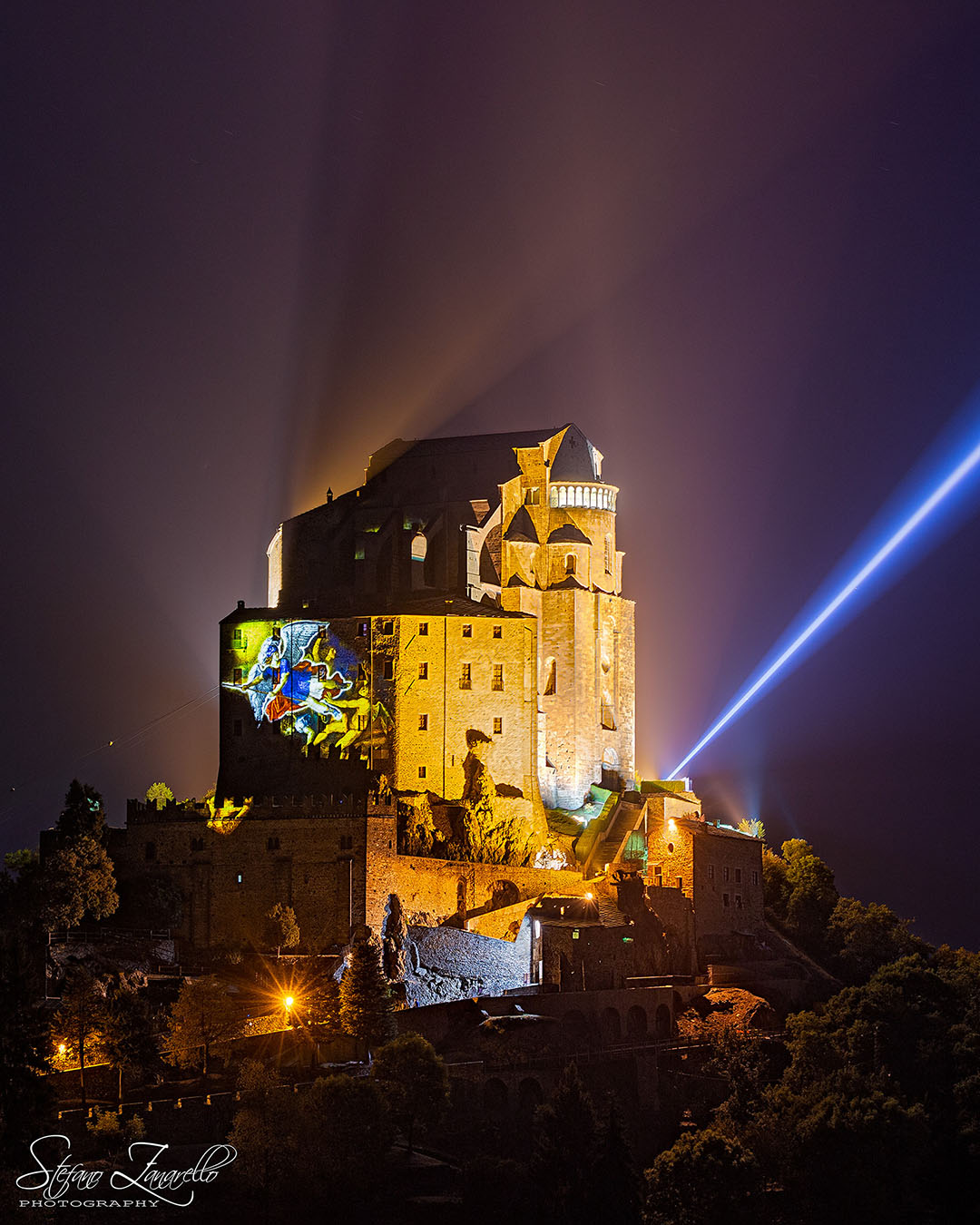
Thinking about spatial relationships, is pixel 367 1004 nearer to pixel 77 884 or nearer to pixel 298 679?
pixel 77 884

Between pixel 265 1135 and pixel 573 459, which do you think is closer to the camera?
pixel 265 1135

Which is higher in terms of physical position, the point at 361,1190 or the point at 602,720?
the point at 602,720

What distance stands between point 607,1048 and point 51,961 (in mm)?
19010

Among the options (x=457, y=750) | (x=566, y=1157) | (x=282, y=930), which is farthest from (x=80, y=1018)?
(x=457, y=750)

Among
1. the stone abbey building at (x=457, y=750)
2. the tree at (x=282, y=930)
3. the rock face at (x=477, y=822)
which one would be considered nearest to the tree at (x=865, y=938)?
the stone abbey building at (x=457, y=750)

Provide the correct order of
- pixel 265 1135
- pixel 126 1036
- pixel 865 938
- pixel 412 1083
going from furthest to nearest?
pixel 865 938
pixel 412 1083
pixel 126 1036
pixel 265 1135

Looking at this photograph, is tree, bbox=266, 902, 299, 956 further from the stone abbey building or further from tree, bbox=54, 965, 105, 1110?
tree, bbox=54, 965, 105, 1110

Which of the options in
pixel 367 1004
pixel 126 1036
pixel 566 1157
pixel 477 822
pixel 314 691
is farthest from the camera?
pixel 314 691

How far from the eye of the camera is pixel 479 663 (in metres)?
89.2

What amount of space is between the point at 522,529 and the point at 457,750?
13.1 metres

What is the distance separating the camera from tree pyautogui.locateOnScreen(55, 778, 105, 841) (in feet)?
245

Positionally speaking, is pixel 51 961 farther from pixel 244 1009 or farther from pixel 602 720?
pixel 602 720

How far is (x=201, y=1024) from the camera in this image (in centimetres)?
6444

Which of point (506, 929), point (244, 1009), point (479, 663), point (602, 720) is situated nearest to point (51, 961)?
point (244, 1009)
